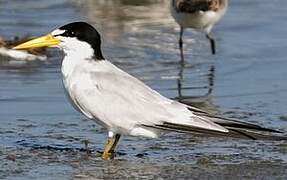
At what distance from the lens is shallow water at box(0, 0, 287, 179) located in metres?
7.30

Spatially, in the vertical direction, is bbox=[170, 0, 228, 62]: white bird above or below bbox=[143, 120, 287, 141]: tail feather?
below

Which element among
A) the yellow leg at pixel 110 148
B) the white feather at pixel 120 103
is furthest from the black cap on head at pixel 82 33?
the yellow leg at pixel 110 148

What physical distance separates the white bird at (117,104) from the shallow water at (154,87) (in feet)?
0.71

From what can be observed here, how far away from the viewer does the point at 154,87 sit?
389 inches

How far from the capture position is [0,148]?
306 inches

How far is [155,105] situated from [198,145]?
64 centimetres

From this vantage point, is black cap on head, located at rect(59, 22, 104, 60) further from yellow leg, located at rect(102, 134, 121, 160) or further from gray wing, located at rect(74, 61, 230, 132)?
yellow leg, located at rect(102, 134, 121, 160)

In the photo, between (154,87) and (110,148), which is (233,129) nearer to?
(110,148)

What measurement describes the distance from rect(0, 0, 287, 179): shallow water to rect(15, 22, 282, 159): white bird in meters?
0.22

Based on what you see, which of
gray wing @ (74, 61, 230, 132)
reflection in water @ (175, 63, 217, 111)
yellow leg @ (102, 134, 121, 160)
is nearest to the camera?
gray wing @ (74, 61, 230, 132)

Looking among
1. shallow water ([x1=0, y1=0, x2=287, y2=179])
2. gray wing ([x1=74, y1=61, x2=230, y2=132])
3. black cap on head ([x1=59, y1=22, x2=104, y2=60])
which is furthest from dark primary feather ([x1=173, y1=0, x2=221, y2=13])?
gray wing ([x1=74, y1=61, x2=230, y2=132])

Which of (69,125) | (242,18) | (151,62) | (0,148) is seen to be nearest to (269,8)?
(242,18)

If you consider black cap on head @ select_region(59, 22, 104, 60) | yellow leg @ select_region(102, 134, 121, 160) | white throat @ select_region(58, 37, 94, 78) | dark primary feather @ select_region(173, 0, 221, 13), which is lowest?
dark primary feather @ select_region(173, 0, 221, 13)

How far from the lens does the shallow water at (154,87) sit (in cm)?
730
